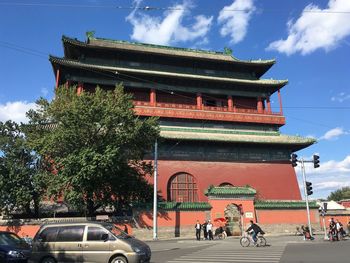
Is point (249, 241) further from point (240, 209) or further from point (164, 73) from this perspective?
point (164, 73)

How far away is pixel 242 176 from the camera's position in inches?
1435

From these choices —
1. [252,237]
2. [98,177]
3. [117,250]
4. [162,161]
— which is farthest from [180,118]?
[117,250]

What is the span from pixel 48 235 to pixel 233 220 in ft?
67.6

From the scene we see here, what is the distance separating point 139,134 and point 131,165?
3585 millimetres

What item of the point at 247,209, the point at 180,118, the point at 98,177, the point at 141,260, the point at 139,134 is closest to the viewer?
the point at 141,260

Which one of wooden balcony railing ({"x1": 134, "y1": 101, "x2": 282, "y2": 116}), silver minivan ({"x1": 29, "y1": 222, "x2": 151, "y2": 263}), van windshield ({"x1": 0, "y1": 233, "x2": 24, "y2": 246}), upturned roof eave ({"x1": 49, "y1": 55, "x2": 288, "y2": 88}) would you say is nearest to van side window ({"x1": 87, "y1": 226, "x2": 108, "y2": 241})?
silver minivan ({"x1": 29, "y1": 222, "x2": 151, "y2": 263})

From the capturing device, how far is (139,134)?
26.9m

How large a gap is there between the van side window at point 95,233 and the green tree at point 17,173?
15.1 meters

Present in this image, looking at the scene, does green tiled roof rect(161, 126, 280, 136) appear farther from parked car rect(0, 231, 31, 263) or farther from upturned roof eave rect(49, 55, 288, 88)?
parked car rect(0, 231, 31, 263)

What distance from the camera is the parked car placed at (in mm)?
12602

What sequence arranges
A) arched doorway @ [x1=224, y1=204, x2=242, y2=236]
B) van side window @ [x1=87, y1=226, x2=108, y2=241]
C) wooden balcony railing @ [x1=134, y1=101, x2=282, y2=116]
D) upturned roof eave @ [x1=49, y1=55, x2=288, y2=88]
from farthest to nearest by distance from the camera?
wooden balcony railing @ [x1=134, y1=101, x2=282, y2=116] < upturned roof eave @ [x1=49, y1=55, x2=288, y2=88] < arched doorway @ [x1=224, y1=204, x2=242, y2=236] < van side window @ [x1=87, y1=226, x2=108, y2=241]

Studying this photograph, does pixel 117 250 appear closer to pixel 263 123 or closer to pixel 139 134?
pixel 139 134

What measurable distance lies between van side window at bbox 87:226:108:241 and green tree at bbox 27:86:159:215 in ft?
37.2

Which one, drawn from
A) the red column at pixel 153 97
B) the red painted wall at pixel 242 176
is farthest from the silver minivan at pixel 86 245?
the red column at pixel 153 97
